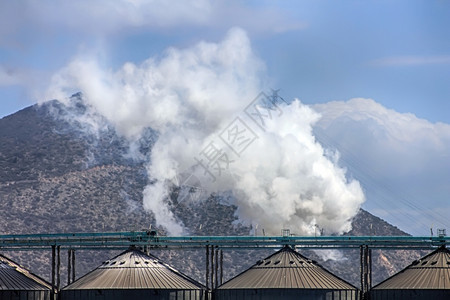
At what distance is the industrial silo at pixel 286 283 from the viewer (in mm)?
126750

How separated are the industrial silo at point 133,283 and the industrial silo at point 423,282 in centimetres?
2019

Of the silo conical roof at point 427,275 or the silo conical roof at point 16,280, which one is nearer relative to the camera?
the silo conical roof at point 427,275

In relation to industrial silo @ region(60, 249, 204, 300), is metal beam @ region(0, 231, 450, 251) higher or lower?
higher

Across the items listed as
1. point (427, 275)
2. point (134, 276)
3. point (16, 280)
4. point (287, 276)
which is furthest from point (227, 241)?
point (16, 280)

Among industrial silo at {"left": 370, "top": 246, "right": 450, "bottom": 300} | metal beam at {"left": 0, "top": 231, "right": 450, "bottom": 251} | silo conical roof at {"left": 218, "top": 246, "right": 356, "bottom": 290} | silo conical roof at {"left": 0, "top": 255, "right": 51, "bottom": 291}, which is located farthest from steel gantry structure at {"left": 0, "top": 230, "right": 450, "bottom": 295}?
industrial silo at {"left": 370, "top": 246, "right": 450, "bottom": 300}

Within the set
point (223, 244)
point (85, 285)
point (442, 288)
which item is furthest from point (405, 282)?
point (85, 285)

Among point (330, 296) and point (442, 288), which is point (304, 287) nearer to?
point (330, 296)

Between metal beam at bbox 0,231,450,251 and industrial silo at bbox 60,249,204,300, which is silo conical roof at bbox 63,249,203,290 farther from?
metal beam at bbox 0,231,450,251

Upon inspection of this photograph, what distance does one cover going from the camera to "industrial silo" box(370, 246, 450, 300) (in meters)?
125

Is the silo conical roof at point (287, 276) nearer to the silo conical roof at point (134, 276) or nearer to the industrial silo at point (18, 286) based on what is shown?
the silo conical roof at point (134, 276)

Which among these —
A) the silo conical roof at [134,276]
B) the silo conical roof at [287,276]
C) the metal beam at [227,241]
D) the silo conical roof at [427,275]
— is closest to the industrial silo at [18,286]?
the silo conical roof at [134,276]

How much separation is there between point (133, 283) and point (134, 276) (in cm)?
129

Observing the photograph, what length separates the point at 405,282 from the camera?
128 metres

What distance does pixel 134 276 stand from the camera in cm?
12988
